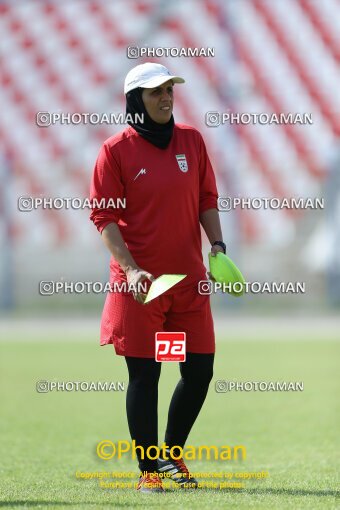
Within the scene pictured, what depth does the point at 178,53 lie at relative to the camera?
7.28 metres

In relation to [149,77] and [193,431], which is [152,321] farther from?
[193,431]

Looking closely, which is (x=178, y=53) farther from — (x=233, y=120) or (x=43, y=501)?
(x=43, y=501)

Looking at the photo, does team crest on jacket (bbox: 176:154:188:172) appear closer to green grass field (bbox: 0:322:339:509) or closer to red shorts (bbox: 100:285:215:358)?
red shorts (bbox: 100:285:215:358)

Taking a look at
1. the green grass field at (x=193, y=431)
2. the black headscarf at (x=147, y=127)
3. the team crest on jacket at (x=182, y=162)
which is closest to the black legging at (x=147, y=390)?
the green grass field at (x=193, y=431)

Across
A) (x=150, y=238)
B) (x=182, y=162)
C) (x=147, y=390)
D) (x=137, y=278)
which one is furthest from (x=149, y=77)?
(x=147, y=390)

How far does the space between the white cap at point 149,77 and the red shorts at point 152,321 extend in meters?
0.85

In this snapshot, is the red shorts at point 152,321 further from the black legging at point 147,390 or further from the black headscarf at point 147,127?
the black headscarf at point 147,127

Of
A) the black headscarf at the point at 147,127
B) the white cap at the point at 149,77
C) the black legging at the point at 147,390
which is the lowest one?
the black legging at the point at 147,390

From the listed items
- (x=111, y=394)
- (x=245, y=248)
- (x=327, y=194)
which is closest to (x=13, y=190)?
(x=245, y=248)

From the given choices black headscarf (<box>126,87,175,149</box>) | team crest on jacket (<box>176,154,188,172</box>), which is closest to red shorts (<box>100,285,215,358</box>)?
team crest on jacket (<box>176,154,188,172</box>)

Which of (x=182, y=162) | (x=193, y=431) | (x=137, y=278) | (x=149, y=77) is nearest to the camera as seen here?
(x=137, y=278)

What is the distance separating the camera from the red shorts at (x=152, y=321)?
4.69m

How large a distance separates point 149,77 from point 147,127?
0.21 meters

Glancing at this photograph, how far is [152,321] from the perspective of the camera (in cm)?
472
